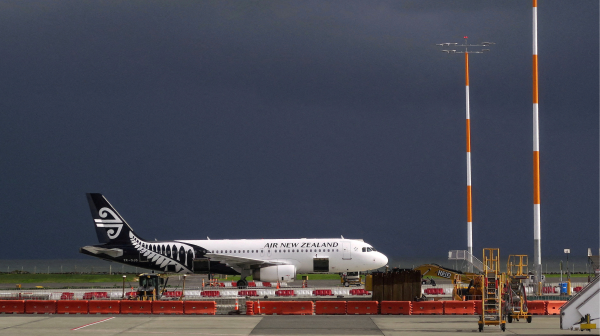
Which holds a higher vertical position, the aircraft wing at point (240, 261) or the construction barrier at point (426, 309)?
→ the aircraft wing at point (240, 261)

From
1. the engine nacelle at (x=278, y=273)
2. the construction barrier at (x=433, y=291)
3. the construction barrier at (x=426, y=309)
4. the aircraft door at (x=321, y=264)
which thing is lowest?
the construction barrier at (x=433, y=291)

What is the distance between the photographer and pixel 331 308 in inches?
1438

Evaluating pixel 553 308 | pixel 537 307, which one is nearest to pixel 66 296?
pixel 537 307

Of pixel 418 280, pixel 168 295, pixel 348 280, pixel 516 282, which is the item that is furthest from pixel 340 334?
pixel 348 280

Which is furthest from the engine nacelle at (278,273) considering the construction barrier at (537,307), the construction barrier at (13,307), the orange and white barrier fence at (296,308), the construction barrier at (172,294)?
the construction barrier at (537,307)

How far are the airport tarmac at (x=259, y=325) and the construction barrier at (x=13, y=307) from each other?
5.33ft

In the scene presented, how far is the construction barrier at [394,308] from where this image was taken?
120ft

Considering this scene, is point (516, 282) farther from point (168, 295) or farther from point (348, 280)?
point (348, 280)

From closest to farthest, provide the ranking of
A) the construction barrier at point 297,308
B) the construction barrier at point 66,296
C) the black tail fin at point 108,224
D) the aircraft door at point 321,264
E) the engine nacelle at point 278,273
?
the construction barrier at point 297,308
the construction barrier at point 66,296
the engine nacelle at point 278,273
the aircraft door at point 321,264
the black tail fin at point 108,224

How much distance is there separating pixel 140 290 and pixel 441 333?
2331 cm

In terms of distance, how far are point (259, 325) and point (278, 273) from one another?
22.5m

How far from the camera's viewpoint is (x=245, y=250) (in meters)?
55.7

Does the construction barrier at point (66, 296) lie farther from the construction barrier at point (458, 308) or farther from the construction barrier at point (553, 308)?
the construction barrier at point (553, 308)

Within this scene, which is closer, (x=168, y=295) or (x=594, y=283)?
(x=594, y=283)
